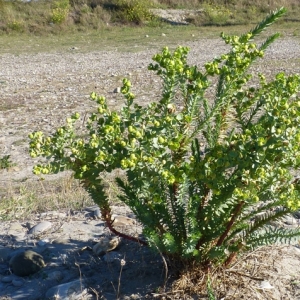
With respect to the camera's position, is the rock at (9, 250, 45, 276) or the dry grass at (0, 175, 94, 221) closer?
Result: the rock at (9, 250, 45, 276)

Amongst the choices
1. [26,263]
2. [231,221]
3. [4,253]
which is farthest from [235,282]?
[4,253]

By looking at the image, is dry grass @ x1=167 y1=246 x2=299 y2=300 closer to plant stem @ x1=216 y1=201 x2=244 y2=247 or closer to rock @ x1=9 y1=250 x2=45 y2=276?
plant stem @ x1=216 y1=201 x2=244 y2=247

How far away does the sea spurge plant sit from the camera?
2062mm

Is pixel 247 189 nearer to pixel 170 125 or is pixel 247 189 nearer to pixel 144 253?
pixel 170 125

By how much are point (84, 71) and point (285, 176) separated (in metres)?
9.81

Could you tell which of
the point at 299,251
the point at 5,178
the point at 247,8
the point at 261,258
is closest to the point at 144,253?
the point at 261,258

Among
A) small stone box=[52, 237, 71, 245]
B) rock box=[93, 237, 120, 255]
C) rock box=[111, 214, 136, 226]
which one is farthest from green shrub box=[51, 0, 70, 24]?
rock box=[93, 237, 120, 255]

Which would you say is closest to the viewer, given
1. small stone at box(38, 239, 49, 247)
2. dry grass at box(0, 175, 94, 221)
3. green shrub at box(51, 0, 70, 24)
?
small stone at box(38, 239, 49, 247)

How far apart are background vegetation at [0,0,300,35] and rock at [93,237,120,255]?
17.9m

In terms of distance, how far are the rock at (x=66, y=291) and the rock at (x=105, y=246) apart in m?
0.30

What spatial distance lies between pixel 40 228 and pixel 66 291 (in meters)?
0.86

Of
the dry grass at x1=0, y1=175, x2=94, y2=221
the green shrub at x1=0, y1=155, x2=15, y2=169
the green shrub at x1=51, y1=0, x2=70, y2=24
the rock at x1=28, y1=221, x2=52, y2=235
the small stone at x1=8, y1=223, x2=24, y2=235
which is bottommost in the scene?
the green shrub at x1=0, y1=155, x2=15, y2=169

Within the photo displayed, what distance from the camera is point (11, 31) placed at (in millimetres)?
19969

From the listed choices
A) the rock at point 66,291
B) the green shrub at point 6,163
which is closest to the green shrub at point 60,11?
the green shrub at point 6,163
